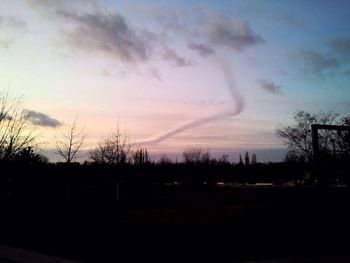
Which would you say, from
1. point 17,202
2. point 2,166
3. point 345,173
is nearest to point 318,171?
point 345,173

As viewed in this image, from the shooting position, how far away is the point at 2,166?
25609mm

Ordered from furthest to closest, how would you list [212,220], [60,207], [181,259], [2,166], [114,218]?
[2,166] < [60,207] < [114,218] < [212,220] < [181,259]

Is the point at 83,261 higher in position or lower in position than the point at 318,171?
lower

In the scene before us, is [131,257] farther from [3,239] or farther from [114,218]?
[114,218]

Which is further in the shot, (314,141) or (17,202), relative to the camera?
(17,202)

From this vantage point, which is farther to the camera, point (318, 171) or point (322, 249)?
point (318, 171)

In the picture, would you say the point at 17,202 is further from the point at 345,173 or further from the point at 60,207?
the point at 345,173

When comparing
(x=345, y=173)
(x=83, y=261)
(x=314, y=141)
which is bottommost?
(x=83, y=261)

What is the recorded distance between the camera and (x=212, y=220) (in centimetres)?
1609

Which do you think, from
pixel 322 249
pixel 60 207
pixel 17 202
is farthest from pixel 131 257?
pixel 17 202

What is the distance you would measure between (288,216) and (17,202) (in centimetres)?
1419

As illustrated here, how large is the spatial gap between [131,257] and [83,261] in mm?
1077

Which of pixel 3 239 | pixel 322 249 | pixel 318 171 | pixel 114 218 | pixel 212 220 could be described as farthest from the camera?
pixel 114 218

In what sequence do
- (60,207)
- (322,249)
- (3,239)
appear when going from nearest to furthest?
(322,249)
(3,239)
(60,207)
